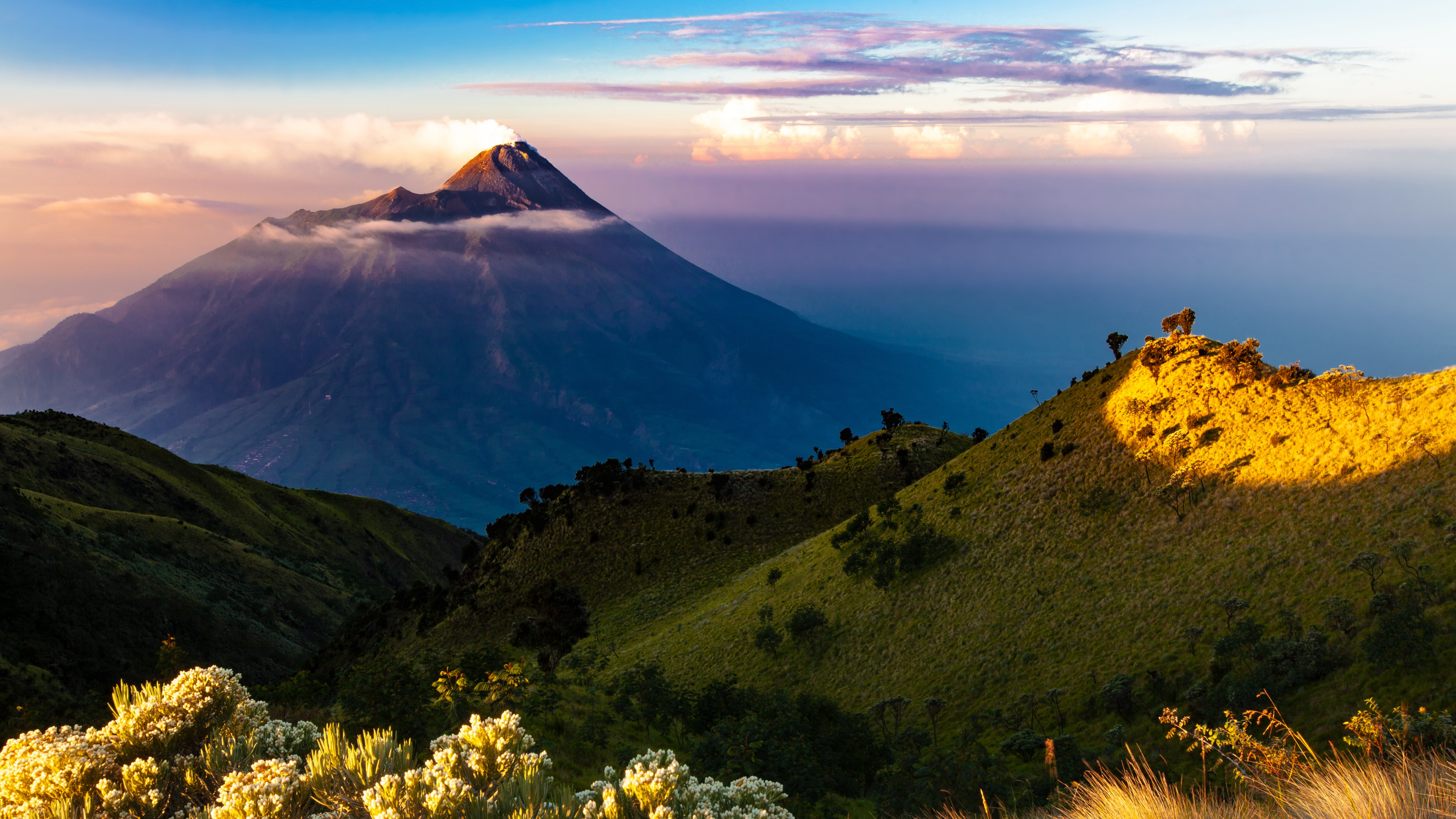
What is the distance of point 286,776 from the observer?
33.7 feet

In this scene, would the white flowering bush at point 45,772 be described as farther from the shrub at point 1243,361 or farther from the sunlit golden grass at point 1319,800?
the shrub at point 1243,361

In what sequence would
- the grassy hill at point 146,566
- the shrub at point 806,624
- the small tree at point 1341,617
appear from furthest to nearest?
the grassy hill at point 146,566, the shrub at point 806,624, the small tree at point 1341,617

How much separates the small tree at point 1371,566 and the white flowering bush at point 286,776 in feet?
94.9

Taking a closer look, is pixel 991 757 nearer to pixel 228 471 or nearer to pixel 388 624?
pixel 388 624

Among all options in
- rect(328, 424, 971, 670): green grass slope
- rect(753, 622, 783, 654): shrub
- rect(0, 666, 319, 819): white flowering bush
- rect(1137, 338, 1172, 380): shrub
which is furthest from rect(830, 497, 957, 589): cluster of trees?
rect(0, 666, 319, 819): white flowering bush

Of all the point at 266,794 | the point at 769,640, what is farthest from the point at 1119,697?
the point at 266,794

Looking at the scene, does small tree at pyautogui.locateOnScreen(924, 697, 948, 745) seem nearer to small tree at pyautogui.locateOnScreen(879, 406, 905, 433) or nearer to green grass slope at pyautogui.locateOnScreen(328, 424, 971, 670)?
green grass slope at pyautogui.locateOnScreen(328, 424, 971, 670)

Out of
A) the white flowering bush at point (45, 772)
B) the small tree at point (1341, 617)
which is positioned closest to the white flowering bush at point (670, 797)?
the white flowering bush at point (45, 772)

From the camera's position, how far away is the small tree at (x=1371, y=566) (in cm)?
2888

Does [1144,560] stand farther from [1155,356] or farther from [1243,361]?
[1155,356]

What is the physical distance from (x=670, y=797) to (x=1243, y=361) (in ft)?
163

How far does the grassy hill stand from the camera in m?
55.8

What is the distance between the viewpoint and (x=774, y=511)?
80.7 meters

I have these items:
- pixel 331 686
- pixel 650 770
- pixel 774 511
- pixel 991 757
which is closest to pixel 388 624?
pixel 331 686
